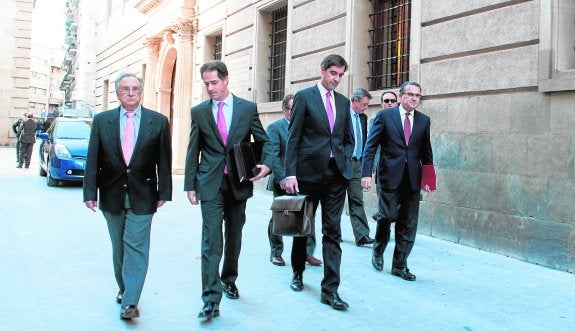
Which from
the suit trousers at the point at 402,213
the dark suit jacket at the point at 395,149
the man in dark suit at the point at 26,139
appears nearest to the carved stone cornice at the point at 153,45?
the man in dark suit at the point at 26,139

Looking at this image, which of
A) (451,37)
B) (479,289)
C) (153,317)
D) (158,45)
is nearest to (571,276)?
(479,289)

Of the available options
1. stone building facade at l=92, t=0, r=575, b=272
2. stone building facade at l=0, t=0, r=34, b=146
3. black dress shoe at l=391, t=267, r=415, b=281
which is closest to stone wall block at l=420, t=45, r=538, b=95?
stone building facade at l=92, t=0, r=575, b=272

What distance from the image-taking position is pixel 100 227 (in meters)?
8.05

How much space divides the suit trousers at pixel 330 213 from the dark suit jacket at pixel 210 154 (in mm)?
670

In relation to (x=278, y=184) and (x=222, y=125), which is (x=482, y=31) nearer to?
(x=278, y=184)

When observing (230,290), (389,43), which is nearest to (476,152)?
(389,43)

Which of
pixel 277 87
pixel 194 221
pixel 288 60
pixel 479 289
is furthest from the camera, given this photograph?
pixel 277 87

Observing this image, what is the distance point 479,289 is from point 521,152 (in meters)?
2.11

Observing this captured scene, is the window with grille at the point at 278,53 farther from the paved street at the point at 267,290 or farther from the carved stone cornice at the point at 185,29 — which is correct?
the paved street at the point at 267,290

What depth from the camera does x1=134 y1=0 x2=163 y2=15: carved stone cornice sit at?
68.4ft

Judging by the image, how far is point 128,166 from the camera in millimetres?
4109

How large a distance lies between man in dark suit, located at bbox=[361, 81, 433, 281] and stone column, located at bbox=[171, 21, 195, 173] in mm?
12873

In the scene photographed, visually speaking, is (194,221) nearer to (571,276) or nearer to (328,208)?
(328,208)

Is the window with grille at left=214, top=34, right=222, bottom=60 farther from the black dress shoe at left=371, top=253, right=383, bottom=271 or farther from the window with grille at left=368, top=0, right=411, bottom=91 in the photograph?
the black dress shoe at left=371, top=253, right=383, bottom=271
